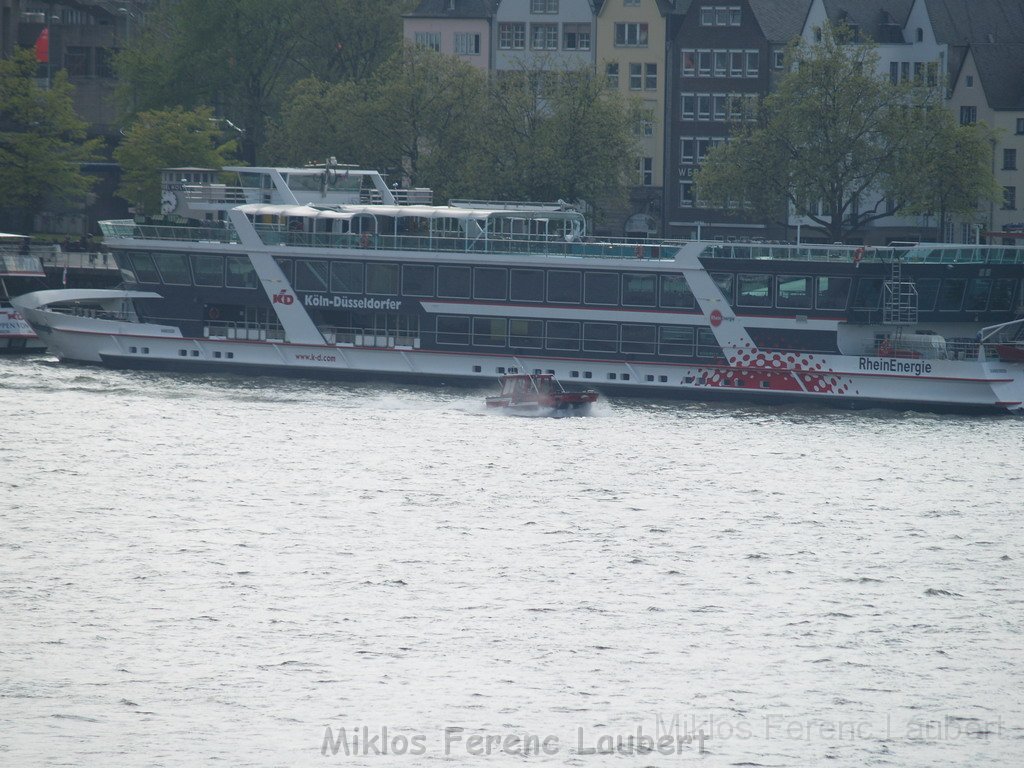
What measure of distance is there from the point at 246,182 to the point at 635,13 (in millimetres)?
41464

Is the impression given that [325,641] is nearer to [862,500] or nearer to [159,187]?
[862,500]

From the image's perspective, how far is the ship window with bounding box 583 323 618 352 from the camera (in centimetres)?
6831

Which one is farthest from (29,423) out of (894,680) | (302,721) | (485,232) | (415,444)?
(894,680)

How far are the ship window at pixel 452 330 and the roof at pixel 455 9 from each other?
47166mm

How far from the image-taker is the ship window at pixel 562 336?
226ft

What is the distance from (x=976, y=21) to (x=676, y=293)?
171 feet

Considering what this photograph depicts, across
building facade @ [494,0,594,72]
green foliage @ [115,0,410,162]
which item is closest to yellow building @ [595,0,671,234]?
building facade @ [494,0,594,72]

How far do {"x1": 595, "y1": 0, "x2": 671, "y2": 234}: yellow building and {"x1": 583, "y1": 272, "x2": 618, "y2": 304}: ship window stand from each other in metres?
42.3

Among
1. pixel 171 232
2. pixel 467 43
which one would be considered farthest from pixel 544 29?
pixel 171 232

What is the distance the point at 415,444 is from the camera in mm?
59906

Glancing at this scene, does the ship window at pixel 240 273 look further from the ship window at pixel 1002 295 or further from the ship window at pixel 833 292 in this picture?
the ship window at pixel 1002 295

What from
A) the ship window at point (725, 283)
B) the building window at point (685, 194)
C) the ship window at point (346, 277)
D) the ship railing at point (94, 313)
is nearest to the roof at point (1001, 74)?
the building window at point (685, 194)

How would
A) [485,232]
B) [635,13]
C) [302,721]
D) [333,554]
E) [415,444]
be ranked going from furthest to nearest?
[635,13], [485,232], [415,444], [333,554], [302,721]

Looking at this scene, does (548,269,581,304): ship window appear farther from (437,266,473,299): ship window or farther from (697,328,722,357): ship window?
(697,328,722,357): ship window
